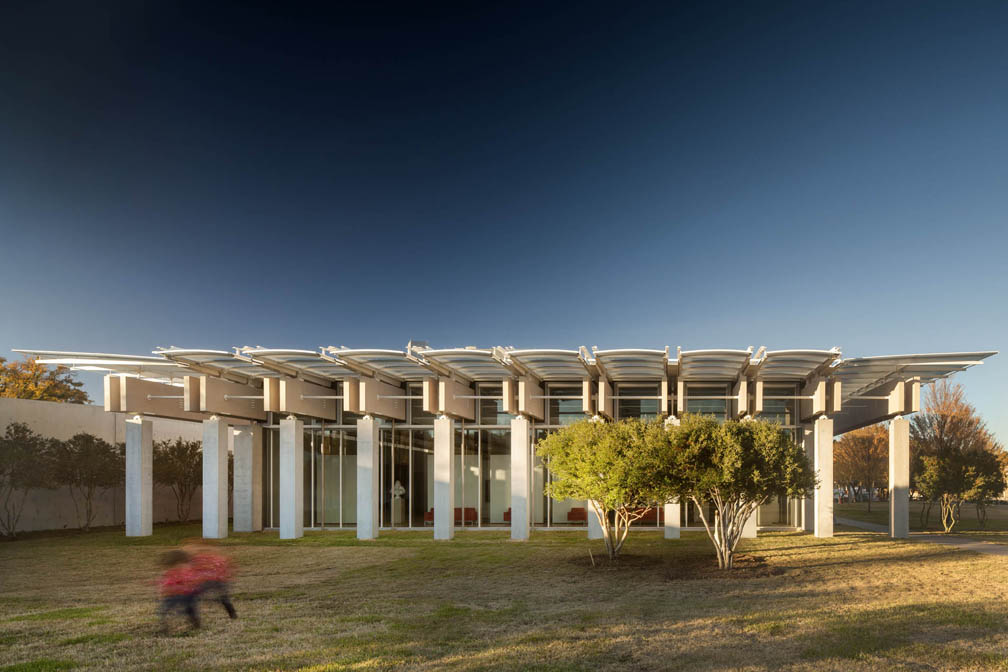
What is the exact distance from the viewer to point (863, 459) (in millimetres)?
53906

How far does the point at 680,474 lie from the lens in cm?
1709

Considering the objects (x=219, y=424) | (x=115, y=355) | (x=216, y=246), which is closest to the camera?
(x=115, y=355)

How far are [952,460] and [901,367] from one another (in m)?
7.49

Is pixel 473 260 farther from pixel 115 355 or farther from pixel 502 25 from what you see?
pixel 115 355

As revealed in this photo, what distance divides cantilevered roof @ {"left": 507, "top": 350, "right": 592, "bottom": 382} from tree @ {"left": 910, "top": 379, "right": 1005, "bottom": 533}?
1493 cm

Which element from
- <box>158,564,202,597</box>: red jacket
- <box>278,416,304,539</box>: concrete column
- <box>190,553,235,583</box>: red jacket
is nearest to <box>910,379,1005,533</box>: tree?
<box>278,416,304,539</box>: concrete column

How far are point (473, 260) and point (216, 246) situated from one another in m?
13.0

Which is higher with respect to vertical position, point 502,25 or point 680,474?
point 502,25

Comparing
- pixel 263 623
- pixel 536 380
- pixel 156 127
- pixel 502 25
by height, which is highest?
pixel 502 25

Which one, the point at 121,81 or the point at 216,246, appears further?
the point at 216,246

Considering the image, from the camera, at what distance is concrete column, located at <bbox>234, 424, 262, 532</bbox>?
2941cm

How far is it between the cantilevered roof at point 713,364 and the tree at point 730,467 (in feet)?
15.7

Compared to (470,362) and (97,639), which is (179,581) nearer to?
(97,639)

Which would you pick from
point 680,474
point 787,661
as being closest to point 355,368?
point 680,474
